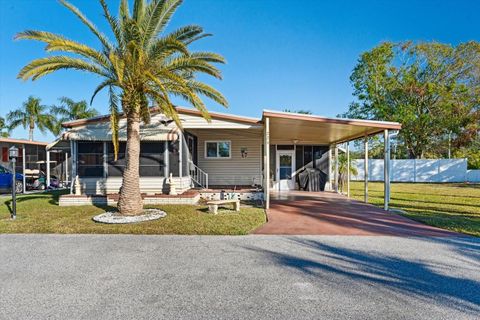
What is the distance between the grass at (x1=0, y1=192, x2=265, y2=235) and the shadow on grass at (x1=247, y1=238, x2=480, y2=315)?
1.93 meters

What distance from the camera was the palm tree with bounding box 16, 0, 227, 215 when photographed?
7520 mm

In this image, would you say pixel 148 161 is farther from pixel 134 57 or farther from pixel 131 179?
pixel 134 57

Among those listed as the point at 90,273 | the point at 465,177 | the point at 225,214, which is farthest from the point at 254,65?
the point at 465,177

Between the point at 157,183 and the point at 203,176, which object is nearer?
the point at 157,183

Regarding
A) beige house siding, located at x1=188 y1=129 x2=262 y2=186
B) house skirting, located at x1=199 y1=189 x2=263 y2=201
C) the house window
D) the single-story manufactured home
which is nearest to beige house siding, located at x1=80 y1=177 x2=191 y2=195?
the single-story manufactured home

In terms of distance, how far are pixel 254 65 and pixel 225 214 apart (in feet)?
49.8

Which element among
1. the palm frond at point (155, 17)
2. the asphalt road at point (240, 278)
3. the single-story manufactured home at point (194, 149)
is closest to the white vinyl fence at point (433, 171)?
the single-story manufactured home at point (194, 149)

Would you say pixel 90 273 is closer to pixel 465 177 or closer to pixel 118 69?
pixel 118 69

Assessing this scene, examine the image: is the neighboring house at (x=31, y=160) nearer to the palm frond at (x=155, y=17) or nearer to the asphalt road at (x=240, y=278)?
the palm frond at (x=155, y=17)

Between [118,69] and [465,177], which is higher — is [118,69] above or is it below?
above

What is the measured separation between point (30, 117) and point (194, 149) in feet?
80.0

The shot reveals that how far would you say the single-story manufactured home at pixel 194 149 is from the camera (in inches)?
397

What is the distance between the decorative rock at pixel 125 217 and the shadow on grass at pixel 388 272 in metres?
3.85

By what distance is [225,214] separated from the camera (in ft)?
28.5
